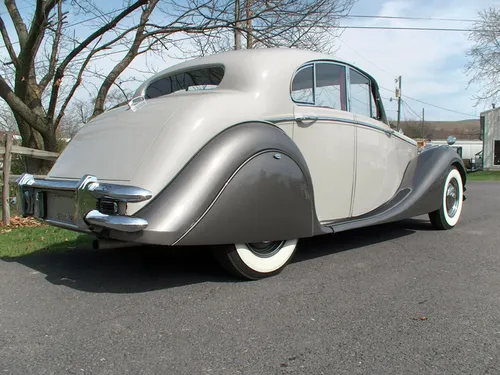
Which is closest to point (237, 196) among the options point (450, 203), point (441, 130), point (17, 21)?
point (450, 203)

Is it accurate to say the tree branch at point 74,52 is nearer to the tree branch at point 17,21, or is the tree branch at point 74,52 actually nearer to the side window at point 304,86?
the tree branch at point 17,21

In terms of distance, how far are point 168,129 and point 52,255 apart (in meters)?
2.28

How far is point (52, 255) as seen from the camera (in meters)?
4.80

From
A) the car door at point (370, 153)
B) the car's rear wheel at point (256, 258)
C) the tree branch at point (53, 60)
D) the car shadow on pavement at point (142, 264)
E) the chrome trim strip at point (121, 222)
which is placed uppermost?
the tree branch at point (53, 60)

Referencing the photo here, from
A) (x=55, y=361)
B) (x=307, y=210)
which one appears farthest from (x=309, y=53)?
(x=55, y=361)

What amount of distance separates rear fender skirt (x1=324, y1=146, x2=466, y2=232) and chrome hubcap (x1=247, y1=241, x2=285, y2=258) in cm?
96

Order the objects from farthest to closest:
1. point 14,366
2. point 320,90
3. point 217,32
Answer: point 217,32 → point 320,90 → point 14,366

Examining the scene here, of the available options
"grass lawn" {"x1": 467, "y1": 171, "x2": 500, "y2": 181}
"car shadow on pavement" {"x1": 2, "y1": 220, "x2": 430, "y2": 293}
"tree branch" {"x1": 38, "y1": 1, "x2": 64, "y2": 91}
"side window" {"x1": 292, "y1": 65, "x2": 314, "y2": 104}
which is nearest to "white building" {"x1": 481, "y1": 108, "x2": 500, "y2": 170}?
"grass lawn" {"x1": 467, "y1": 171, "x2": 500, "y2": 181}

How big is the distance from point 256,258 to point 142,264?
1.24 metres

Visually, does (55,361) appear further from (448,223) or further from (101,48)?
(101,48)

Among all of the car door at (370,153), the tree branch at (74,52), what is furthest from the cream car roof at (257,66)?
the tree branch at (74,52)

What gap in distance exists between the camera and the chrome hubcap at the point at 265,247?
147 inches

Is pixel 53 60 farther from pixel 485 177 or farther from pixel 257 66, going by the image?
pixel 485 177

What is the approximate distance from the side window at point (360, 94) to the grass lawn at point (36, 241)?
11.0ft
